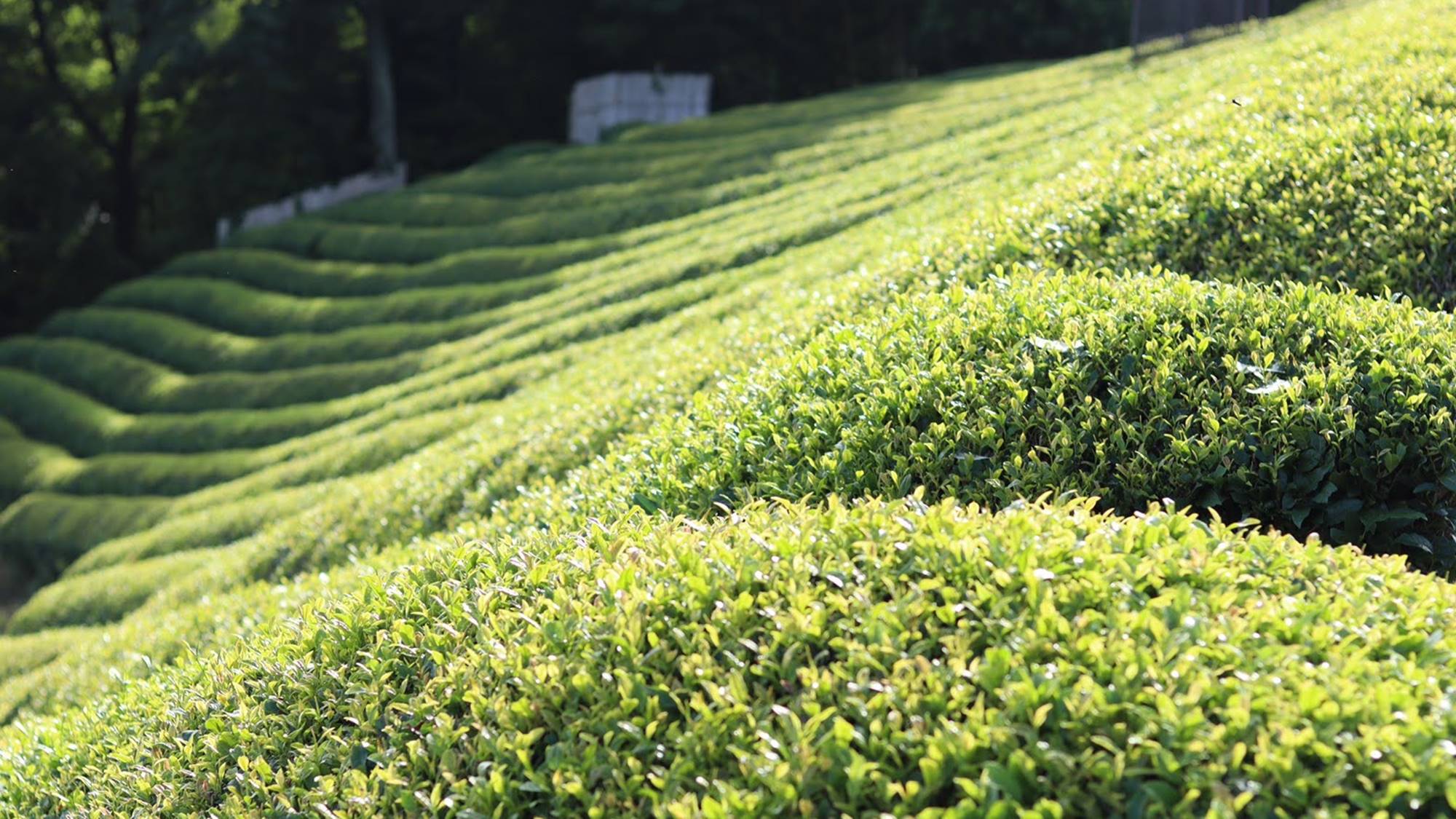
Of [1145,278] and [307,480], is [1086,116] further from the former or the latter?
[307,480]

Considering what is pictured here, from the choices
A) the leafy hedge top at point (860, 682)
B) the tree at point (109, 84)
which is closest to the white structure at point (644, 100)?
the tree at point (109, 84)

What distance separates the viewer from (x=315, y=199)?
42.0m

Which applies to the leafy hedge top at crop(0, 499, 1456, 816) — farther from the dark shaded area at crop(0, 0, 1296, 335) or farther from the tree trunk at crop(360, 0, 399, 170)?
the tree trunk at crop(360, 0, 399, 170)

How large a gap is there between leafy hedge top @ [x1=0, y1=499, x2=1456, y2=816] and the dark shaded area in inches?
1483

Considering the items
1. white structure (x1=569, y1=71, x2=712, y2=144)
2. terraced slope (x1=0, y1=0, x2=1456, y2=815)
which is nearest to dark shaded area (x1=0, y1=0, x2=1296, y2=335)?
white structure (x1=569, y1=71, x2=712, y2=144)

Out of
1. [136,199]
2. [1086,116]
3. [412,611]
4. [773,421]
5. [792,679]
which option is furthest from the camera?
[136,199]

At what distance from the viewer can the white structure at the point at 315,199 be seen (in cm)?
4181

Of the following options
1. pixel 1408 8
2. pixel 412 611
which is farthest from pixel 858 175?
pixel 412 611

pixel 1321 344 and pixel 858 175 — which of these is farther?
pixel 858 175

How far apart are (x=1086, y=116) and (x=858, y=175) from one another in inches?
215

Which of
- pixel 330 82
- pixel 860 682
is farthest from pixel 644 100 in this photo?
pixel 860 682

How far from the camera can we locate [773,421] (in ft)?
21.2

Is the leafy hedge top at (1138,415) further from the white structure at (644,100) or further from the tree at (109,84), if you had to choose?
the tree at (109,84)

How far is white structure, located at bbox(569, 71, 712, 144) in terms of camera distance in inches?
1624
